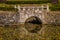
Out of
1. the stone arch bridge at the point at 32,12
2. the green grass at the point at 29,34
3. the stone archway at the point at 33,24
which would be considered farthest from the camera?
the stone arch bridge at the point at 32,12

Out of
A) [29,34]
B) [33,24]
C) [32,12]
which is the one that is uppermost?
[32,12]

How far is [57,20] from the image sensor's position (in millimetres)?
47625

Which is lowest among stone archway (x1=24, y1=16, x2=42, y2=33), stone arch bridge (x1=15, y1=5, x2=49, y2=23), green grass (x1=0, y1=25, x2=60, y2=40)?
stone archway (x1=24, y1=16, x2=42, y2=33)

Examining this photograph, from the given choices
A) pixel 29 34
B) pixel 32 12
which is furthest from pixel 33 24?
pixel 29 34

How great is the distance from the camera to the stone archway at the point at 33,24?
44469 millimetres

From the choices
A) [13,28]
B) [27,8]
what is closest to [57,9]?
[27,8]

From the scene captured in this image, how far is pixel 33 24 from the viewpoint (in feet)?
157

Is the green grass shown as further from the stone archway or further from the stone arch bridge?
the stone arch bridge

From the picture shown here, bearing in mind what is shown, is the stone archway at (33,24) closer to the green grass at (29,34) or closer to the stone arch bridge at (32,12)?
the stone arch bridge at (32,12)

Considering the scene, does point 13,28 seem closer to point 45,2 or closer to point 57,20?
point 57,20

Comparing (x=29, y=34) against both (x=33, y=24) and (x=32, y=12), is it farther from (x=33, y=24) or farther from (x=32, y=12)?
(x=32, y=12)

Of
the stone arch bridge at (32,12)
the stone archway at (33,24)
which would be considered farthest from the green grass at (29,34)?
the stone arch bridge at (32,12)

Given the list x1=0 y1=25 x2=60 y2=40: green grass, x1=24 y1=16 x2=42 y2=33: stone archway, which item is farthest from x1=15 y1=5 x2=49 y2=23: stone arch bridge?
x1=0 y1=25 x2=60 y2=40: green grass

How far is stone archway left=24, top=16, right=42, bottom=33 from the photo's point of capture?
44469mm
